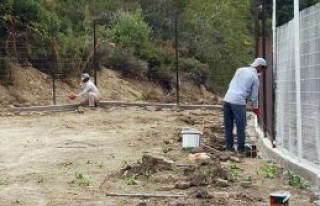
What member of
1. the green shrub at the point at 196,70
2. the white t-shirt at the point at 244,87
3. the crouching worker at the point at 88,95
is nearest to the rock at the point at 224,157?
the white t-shirt at the point at 244,87

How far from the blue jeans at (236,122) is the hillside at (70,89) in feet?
37.2

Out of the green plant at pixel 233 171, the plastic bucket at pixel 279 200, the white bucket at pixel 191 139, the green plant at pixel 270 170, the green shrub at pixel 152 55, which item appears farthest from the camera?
the green shrub at pixel 152 55

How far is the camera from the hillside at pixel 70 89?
23.7 m

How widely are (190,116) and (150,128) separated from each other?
2941 millimetres

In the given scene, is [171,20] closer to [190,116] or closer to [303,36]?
[190,116]

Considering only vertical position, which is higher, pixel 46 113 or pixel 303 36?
pixel 303 36

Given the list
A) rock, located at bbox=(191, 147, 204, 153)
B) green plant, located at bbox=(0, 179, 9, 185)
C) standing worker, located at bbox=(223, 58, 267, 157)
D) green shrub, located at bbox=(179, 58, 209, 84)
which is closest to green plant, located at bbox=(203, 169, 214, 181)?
green plant, located at bbox=(0, 179, 9, 185)

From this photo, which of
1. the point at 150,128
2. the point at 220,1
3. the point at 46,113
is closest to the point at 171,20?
the point at 220,1

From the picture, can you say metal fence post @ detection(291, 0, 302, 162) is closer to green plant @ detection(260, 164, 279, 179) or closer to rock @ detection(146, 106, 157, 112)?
green plant @ detection(260, 164, 279, 179)

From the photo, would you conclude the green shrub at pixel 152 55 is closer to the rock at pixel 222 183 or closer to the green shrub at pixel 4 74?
the green shrub at pixel 4 74

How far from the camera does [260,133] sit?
13875 millimetres

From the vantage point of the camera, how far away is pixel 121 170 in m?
9.32

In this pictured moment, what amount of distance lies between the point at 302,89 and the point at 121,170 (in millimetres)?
2389

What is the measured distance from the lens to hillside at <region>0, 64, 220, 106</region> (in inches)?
932
